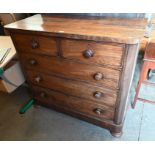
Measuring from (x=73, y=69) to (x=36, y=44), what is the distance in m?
0.35

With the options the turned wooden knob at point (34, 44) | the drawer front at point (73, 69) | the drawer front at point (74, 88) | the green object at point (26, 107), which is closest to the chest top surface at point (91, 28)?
the turned wooden knob at point (34, 44)

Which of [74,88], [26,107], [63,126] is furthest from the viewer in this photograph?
[26,107]

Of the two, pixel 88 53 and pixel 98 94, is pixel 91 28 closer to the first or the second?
pixel 88 53

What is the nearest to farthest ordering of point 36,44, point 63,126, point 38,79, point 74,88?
point 36,44
point 74,88
point 38,79
point 63,126

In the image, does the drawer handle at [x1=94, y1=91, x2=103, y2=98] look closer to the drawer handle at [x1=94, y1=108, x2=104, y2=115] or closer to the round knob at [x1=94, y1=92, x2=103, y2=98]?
the round knob at [x1=94, y1=92, x2=103, y2=98]

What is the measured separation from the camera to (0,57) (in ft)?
4.40

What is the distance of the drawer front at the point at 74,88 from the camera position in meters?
1.21

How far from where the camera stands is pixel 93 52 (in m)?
1.01

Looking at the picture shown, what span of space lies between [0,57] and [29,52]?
0.86 ft

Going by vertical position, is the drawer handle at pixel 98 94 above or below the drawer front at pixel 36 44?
below

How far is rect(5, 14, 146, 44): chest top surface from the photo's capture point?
0.89 metres

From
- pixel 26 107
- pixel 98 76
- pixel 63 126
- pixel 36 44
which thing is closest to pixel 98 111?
pixel 98 76

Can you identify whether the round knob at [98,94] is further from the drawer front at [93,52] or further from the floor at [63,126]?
the floor at [63,126]
